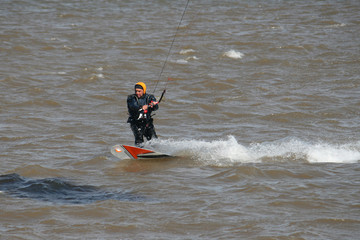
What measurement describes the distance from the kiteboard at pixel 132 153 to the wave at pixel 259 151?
0.32 meters

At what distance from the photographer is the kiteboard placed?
12969 mm

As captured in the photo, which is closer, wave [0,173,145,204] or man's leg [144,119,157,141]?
wave [0,173,145,204]

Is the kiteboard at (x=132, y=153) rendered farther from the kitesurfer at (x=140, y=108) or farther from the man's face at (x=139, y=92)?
the man's face at (x=139, y=92)

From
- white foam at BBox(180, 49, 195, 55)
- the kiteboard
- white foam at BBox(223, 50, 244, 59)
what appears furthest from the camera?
white foam at BBox(180, 49, 195, 55)

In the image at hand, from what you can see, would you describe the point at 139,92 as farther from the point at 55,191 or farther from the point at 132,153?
the point at 55,191

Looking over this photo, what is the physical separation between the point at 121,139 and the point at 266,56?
12.4 meters

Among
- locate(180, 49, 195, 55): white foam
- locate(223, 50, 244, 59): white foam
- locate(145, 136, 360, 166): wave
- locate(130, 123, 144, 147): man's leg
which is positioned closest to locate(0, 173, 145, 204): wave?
locate(130, 123, 144, 147): man's leg

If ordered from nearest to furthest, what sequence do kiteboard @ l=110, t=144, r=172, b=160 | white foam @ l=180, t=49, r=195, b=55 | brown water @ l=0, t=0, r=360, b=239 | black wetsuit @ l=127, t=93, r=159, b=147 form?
brown water @ l=0, t=0, r=360, b=239, black wetsuit @ l=127, t=93, r=159, b=147, kiteboard @ l=110, t=144, r=172, b=160, white foam @ l=180, t=49, r=195, b=55

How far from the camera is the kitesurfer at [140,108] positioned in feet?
41.3

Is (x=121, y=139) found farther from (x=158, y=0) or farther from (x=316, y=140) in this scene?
(x=158, y=0)

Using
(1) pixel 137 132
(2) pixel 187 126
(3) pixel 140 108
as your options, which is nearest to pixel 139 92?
(3) pixel 140 108

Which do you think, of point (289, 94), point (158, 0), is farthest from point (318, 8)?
point (289, 94)

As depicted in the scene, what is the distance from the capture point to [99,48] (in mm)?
27516

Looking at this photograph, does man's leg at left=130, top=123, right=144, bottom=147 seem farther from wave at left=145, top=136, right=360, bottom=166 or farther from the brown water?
the brown water
